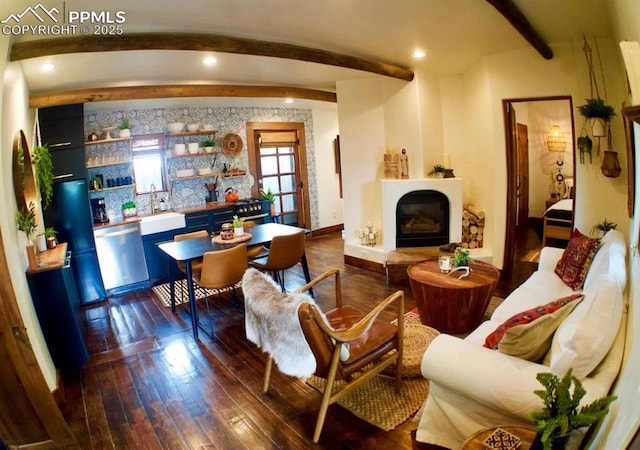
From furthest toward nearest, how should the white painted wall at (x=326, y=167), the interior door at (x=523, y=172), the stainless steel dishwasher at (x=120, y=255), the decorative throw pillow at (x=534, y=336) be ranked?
the white painted wall at (x=326, y=167) → the interior door at (x=523, y=172) → the stainless steel dishwasher at (x=120, y=255) → the decorative throw pillow at (x=534, y=336)

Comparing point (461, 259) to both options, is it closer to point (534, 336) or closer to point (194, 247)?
point (534, 336)

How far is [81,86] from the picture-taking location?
387 cm

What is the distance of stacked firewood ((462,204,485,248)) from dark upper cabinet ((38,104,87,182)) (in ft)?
15.4

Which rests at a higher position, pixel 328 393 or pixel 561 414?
pixel 561 414

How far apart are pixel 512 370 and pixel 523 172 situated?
5860 millimetres

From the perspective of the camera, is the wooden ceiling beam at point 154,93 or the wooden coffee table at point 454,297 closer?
the wooden coffee table at point 454,297

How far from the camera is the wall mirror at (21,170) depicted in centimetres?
277

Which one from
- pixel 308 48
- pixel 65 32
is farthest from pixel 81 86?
pixel 308 48

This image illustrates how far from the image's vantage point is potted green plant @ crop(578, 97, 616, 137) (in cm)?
352

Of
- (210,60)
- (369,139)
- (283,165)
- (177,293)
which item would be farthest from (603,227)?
(283,165)

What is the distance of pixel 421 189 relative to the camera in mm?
4707

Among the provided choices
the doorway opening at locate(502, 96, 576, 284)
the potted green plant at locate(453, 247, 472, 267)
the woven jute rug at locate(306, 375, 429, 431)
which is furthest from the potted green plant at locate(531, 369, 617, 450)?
the doorway opening at locate(502, 96, 576, 284)

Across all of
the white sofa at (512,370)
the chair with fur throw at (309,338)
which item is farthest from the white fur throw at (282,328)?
the white sofa at (512,370)

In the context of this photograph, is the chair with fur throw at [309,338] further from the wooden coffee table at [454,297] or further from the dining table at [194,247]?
the dining table at [194,247]
